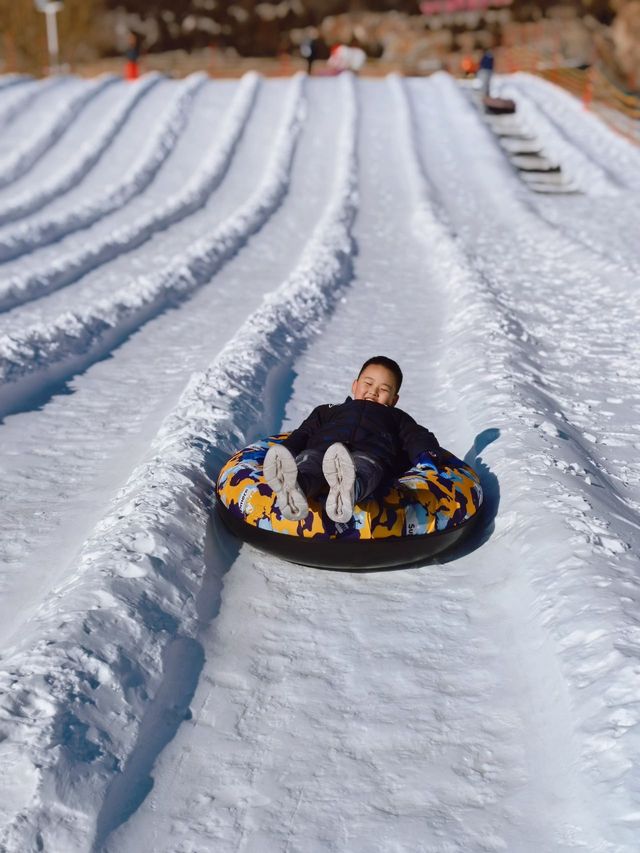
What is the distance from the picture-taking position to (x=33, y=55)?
36.1 meters

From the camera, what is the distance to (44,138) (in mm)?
16938

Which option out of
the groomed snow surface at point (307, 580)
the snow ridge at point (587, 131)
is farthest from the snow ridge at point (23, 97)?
the snow ridge at point (587, 131)

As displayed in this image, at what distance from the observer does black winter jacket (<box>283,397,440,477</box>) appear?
152 inches

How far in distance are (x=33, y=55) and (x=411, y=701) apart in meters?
37.7

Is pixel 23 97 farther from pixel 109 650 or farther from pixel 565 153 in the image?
pixel 109 650

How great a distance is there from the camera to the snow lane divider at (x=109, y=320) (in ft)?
19.5

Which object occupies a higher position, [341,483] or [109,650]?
[341,483]

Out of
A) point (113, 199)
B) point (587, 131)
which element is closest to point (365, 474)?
point (113, 199)

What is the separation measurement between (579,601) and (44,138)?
52.0 feet

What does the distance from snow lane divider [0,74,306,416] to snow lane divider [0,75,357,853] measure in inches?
57.9

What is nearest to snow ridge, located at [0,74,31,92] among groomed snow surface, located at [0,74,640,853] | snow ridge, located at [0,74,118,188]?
snow ridge, located at [0,74,118,188]

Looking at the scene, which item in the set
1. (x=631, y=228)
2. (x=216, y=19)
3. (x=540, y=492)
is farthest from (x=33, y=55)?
(x=540, y=492)

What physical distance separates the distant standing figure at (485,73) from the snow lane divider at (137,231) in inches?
196

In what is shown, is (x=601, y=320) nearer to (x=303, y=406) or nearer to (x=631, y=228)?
(x=303, y=406)
